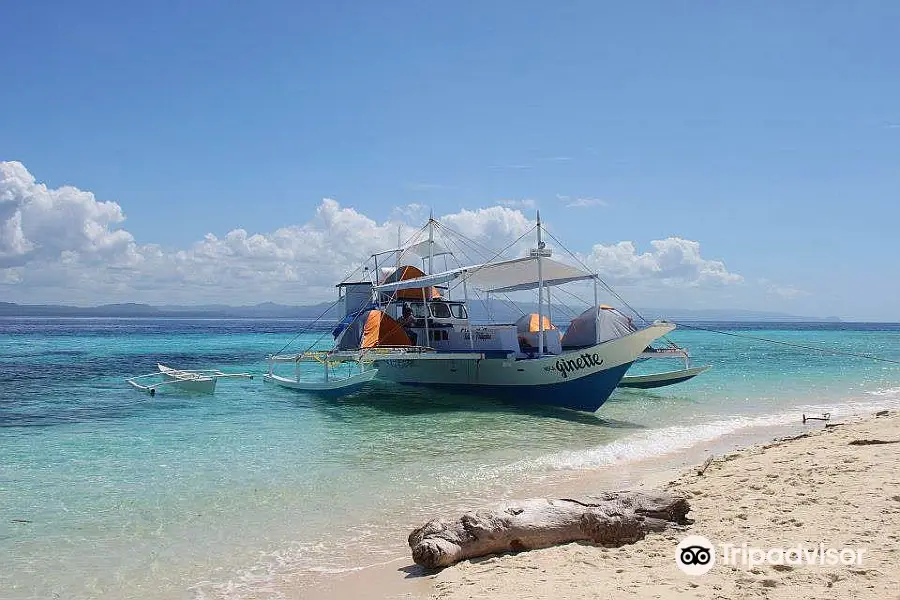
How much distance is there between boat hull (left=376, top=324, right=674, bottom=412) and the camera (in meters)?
17.8

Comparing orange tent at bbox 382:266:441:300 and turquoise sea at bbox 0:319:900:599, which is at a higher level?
orange tent at bbox 382:266:441:300

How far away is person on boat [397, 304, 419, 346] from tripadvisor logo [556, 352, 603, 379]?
5720 millimetres

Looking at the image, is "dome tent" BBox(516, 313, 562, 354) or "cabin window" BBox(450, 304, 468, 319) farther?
"cabin window" BBox(450, 304, 468, 319)

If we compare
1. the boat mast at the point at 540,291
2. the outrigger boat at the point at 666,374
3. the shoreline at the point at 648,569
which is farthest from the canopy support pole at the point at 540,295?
the shoreline at the point at 648,569

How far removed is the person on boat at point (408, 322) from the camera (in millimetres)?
22878

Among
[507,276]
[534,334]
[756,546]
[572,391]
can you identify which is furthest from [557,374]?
[756,546]

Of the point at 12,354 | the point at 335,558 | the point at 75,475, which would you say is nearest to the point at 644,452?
the point at 335,558

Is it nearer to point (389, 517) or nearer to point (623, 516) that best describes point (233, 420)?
point (389, 517)

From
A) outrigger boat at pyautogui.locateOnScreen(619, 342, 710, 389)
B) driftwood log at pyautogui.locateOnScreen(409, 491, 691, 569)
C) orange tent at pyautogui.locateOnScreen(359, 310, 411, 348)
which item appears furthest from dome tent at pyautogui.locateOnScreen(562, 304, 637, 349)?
driftwood log at pyautogui.locateOnScreen(409, 491, 691, 569)

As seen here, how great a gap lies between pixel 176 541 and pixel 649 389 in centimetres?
2082

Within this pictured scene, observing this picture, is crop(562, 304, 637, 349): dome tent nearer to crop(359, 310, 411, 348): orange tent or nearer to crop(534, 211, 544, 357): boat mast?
crop(534, 211, 544, 357): boat mast

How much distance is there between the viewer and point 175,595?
6.78m

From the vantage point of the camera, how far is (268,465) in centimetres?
1251

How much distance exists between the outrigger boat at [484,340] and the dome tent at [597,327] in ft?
0.10
